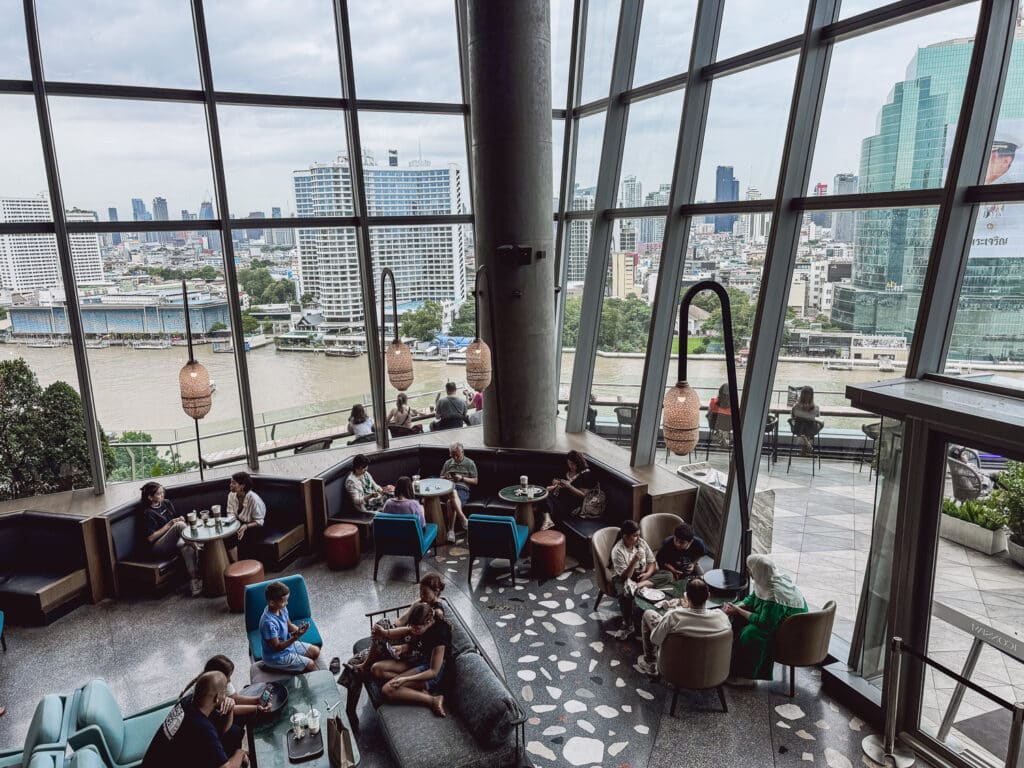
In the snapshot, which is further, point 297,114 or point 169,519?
point 297,114

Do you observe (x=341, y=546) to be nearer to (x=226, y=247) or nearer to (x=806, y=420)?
(x=226, y=247)

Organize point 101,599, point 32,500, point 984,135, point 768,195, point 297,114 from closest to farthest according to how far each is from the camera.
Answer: point 984,135
point 768,195
point 101,599
point 32,500
point 297,114

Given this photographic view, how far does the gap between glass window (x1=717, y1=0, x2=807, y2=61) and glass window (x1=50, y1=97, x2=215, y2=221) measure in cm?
584

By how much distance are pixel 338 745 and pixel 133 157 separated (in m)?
6.78

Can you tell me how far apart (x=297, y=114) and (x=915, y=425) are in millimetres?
7414

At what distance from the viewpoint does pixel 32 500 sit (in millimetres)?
7746

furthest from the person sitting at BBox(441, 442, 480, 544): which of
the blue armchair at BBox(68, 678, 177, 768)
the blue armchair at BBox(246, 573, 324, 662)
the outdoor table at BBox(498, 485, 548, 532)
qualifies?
the blue armchair at BBox(68, 678, 177, 768)

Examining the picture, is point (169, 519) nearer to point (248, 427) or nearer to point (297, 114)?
point (248, 427)

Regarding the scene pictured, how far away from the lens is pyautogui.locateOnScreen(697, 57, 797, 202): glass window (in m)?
6.24

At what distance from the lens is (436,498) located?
8188mm

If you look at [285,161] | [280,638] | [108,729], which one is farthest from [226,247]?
[108,729]

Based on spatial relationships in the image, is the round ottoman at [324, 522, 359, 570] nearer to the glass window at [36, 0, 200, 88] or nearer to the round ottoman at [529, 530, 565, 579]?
the round ottoman at [529, 530, 565, 579]

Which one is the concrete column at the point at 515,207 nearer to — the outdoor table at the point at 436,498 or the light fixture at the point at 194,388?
the outdoor table at the point at 436,498

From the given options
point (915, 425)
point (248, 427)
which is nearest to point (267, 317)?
point (248, 427)
